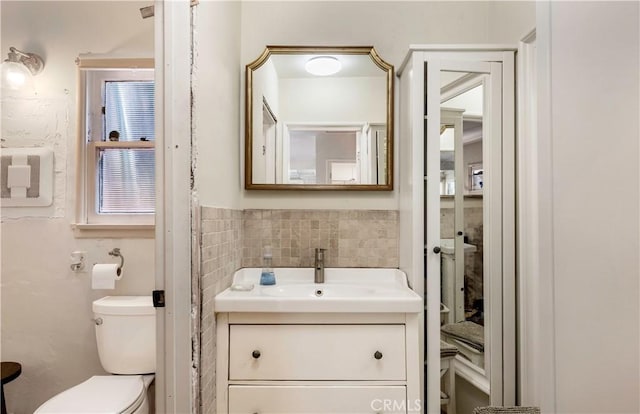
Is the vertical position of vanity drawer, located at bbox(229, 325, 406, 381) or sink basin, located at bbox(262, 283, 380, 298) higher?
sink basin, located at bbox(262, 283, 380, 298)

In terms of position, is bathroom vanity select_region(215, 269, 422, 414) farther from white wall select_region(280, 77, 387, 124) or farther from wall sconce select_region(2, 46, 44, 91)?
wall sconce select_region(2, 46, 44, 91)

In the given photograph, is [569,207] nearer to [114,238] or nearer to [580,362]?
[580,362]

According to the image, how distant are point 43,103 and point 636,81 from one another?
2.29 m

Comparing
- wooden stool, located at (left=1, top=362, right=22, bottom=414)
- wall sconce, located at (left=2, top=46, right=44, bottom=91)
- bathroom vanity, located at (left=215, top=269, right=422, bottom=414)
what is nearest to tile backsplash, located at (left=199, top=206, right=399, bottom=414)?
bathroom vanity, located at (left=215, top=269, right=422, bottom=414)

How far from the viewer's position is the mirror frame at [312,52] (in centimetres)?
175

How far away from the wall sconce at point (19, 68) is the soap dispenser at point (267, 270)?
1.53m

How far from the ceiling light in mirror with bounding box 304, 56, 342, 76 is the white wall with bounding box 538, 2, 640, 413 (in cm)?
131

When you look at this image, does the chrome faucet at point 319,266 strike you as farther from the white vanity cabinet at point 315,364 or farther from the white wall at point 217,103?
the white wall at point 217,103

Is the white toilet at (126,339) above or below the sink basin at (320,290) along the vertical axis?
below

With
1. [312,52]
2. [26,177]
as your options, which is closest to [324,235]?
[312,52]

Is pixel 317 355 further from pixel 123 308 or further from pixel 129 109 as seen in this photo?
pixel 129 109

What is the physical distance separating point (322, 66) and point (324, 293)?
1.25 meters

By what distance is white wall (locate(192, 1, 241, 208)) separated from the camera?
3.68 feet

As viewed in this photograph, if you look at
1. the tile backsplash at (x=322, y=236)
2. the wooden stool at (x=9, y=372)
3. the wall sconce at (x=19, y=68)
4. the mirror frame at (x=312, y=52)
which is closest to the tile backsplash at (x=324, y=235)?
the tile backsplash at (x=322, y=236)
